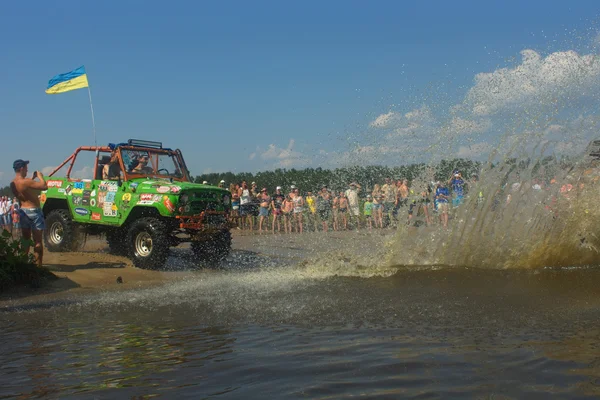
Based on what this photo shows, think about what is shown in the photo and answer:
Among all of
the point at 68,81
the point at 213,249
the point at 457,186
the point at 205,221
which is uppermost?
the point at 68,81

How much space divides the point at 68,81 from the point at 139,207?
4.23m

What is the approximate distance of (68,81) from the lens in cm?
1271

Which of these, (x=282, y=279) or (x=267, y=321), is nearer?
(x=267, y=321)

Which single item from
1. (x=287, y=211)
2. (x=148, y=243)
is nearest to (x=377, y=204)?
(x=287, y=211)

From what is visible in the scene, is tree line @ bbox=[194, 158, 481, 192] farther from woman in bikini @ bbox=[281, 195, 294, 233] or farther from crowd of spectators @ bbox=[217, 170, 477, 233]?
woman in bikini @ bbox=[281, 195, 294, 233]

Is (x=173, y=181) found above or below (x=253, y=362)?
above

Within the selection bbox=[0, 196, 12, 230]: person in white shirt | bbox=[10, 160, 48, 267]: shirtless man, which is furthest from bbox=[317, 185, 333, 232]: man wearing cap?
bbox=[0, 196, 12, 230]: person in white shirt

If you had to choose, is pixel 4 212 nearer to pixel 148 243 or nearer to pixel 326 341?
A: pixel 148 243

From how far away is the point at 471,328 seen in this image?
4551mm

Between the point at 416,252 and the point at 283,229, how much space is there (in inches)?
454

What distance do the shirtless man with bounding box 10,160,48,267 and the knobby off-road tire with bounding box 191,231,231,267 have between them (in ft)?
9.46

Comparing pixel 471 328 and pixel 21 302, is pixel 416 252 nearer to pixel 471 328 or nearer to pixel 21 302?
pixel 471 328

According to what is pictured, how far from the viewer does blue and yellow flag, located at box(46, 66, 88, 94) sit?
12.7m

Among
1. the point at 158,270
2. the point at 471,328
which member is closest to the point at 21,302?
the point at 158,270
